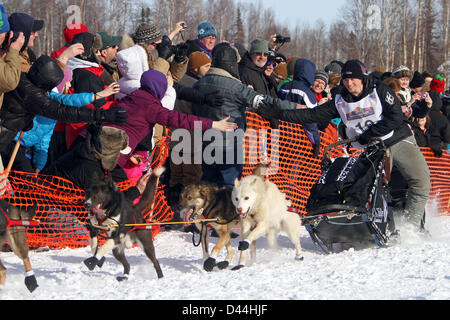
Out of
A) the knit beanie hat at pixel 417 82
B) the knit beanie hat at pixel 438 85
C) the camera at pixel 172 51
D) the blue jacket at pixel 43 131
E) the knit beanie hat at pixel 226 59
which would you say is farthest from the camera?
the knit beanie hat at pixel 438 85

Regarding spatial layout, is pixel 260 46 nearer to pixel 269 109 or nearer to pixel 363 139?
pixel 269 109

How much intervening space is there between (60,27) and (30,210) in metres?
27.8

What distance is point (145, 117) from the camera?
5.37m

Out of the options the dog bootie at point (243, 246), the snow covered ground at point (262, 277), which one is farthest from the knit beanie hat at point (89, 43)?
the dog bootie at point (243, 246)

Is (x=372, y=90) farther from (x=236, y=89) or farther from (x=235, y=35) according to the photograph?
(x=235, y=35)

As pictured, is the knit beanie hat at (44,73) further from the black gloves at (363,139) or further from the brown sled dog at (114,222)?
the black gloves at (363,139)

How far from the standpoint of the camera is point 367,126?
544 centimetres

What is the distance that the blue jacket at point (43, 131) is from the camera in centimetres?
529

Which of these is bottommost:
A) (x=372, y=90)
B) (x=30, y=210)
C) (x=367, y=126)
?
(x=30, y=210)

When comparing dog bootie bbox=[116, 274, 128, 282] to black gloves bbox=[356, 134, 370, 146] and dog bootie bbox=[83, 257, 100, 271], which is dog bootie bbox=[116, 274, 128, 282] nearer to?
dog bootie bbox=[83, 257, 100, 271]

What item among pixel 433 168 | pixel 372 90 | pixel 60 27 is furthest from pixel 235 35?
pixel 372 90

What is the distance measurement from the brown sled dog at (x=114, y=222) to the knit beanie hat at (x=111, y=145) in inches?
30.2

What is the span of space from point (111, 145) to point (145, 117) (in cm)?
47

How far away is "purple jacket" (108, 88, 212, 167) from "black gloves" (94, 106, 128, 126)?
262mm
